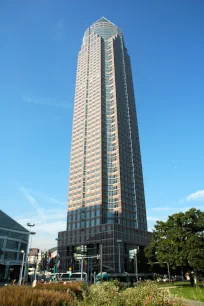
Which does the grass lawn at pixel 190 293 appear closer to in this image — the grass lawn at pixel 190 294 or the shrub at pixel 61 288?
the grass lawn at pixel 190 294

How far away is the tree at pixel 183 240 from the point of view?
4319cm

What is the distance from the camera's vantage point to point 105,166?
4129 inches

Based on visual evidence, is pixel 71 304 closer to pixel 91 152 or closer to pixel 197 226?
pixel 197 226

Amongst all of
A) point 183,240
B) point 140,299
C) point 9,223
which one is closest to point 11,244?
point 9,223

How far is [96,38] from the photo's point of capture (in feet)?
470

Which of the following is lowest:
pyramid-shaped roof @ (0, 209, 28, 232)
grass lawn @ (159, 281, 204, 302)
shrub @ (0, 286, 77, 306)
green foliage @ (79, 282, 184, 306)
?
grass lawn @ (159, 281, 204, 302)

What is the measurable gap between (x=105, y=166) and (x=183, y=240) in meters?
60.8

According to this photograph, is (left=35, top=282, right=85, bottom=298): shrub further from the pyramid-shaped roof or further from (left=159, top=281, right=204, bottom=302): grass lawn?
the pyramid-shaped roof

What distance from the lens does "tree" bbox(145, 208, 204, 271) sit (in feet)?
142

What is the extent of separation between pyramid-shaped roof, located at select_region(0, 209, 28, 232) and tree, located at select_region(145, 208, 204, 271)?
56462mm

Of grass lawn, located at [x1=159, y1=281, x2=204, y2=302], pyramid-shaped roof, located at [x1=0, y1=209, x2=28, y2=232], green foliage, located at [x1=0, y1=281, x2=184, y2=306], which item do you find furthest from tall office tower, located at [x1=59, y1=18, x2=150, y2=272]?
green foliage, located at [x1=0, y1=281, x2=184, y2=306]

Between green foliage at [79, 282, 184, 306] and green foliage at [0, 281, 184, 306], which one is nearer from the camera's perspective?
green foliage at [0, 281, 184, 306]

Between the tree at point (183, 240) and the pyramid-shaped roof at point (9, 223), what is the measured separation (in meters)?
56.5

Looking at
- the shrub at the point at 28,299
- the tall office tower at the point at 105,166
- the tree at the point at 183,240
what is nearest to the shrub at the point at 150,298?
the shrub at the point at 28,299
